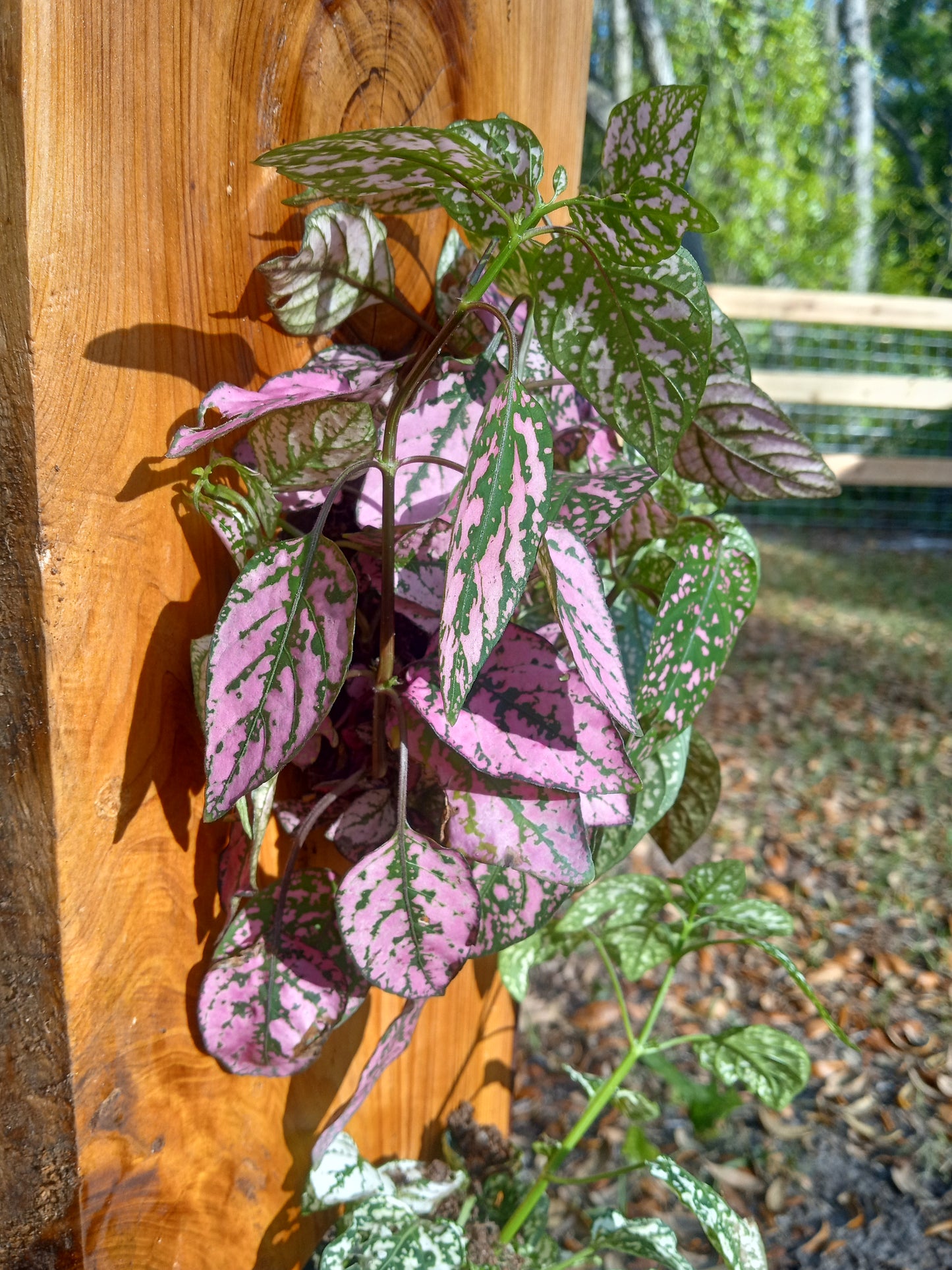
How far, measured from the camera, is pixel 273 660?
1.72ft

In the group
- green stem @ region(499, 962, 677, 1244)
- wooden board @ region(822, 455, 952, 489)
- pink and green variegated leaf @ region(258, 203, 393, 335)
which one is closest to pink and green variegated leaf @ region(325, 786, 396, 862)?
pink and green variegated leaf @ region(258, 203, 393, 335)

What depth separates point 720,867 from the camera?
1040mm

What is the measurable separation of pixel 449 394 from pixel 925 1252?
1239 millimetres

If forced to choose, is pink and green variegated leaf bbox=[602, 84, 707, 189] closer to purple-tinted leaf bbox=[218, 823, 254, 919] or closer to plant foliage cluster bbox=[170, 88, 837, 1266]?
plant foliage cluster bbox=[170, 88, 837, 1266]

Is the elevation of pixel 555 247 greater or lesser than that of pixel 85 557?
greater

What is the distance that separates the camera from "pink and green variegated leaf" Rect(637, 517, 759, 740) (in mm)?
686

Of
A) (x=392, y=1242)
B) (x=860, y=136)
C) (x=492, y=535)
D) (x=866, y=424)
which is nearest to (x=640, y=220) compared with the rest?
(x=492, y=535)

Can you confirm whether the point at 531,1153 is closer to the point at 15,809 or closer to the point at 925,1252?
the point at 925,1252

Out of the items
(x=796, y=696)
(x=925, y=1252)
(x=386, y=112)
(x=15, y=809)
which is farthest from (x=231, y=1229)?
(x=796, y=696)

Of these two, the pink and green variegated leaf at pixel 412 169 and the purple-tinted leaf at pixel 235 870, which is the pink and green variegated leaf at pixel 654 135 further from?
the purple-tinted leaf at pixel 235 870

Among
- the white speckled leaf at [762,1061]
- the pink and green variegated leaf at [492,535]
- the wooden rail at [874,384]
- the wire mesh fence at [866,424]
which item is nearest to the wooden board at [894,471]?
the wooden rail at [874,384]

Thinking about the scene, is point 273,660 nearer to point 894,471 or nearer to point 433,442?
point 433,442

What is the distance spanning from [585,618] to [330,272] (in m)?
0.29

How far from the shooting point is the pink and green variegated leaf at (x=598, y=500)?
60 cm
